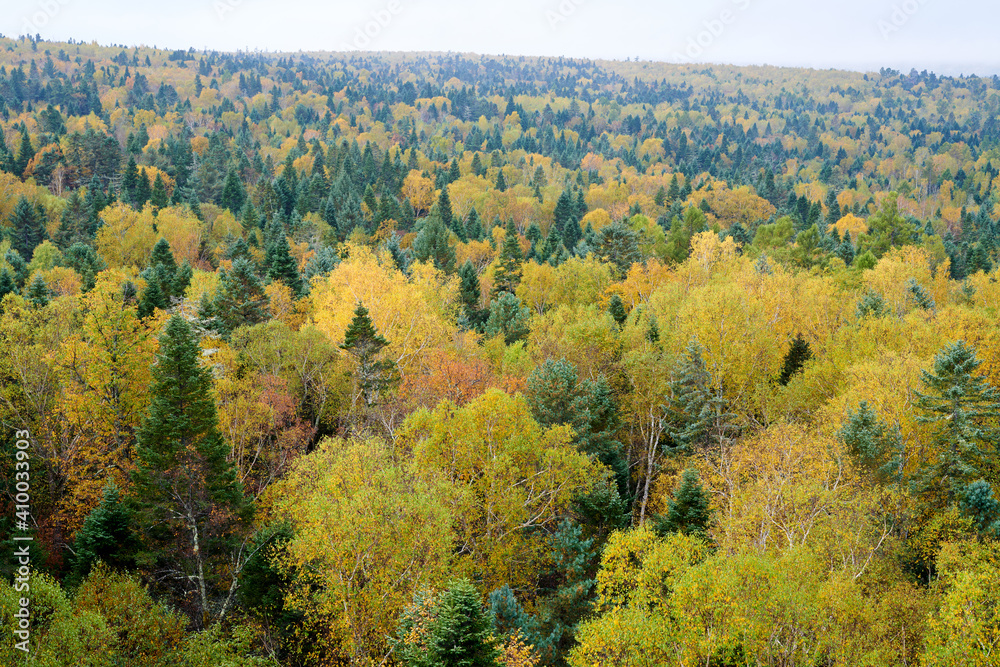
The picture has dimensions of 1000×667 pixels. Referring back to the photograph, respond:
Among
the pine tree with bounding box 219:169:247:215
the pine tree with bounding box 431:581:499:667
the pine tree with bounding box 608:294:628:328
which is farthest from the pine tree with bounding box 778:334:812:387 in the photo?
the pine tree with bounding box 219:169:247:215

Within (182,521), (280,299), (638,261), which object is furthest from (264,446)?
(638,261)

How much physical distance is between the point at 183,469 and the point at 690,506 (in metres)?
23.7

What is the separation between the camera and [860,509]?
26.8 metres

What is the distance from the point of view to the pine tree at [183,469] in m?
28.0

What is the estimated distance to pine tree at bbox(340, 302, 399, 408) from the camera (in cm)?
3966

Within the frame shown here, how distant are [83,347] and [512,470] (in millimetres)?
24571

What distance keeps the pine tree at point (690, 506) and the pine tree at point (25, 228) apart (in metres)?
82.4

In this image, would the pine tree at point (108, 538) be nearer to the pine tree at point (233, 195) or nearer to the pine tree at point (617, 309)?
the pine tree at point (617, 309)

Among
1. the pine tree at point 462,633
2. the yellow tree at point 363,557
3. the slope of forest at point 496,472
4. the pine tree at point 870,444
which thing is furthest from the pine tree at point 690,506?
the pine tree at point 462,633

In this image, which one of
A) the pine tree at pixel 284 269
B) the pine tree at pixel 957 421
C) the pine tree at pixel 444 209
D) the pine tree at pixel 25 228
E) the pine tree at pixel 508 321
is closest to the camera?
the pine tree at pixel 957 421

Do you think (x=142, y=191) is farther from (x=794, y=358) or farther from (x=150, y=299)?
(x=794, y=358)

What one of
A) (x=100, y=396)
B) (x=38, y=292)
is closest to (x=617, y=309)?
(x=100, y=396)

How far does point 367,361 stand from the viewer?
40531 millimetres

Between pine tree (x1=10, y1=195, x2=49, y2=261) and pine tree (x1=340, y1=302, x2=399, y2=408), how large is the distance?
202 feet
